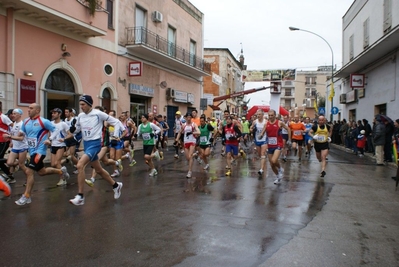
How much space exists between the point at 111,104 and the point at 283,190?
13.1 meters

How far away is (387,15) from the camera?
17.5m

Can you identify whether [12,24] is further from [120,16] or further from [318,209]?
[318,209]

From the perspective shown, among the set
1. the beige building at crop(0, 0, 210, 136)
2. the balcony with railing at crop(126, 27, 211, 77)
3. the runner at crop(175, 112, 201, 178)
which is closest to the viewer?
the runner at crop(175, 112, 201, 178)

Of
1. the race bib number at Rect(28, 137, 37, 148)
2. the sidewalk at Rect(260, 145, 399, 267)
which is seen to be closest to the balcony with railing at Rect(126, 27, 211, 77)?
the race bib number at Rect(28, 137, 37, 148)

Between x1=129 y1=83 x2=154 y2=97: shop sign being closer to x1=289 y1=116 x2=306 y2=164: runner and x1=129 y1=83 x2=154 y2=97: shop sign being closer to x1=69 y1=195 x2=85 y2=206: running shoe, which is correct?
x1=289 y1=116 x2=306 y2=164: runner

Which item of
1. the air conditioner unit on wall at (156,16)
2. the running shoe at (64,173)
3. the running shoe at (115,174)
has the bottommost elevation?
the running shoe at (115,174)

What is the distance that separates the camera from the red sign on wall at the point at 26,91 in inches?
514

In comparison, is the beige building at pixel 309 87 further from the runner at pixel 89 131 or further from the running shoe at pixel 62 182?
the runner at pixel 89 131

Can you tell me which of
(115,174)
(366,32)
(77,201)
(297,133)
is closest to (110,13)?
(297,133)

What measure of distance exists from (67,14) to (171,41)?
12.0 m

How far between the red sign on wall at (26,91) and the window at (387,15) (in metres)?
16.1

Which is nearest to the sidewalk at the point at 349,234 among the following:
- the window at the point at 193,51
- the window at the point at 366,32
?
the window at the point at 366,32

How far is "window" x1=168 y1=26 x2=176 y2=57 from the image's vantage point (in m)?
24.7

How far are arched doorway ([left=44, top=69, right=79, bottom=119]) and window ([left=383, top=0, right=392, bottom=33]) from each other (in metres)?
15.2
